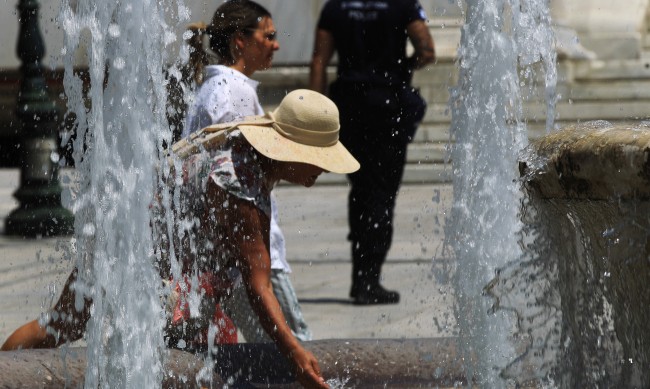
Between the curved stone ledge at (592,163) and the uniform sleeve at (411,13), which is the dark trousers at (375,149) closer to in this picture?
the uniform sleeve at (411,13)

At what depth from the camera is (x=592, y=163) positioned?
2711 millimetres

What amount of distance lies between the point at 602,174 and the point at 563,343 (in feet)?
1.84

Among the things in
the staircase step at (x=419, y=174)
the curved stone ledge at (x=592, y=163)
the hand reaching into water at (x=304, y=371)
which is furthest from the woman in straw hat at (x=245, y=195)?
the staircase step at (x=419, y=174)

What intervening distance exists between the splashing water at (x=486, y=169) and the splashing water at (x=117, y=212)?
1.02 meters

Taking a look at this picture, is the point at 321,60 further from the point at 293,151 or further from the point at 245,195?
the point at 245,195

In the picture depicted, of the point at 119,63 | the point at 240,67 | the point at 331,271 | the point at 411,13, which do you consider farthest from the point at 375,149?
the point at 119,63

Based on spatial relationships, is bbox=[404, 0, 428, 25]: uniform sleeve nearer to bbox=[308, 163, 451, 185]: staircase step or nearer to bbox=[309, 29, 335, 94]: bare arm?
bbox=[309, 29, 335, 94]: bare arm

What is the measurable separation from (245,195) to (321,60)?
3013 mm

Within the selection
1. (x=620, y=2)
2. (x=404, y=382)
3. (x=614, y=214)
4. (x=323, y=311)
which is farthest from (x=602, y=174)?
(x=620, y=2)

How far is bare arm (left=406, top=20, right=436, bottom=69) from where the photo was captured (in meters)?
6.91

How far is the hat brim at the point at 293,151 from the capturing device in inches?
160

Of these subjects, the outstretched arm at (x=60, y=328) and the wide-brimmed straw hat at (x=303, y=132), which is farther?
the wide-brimmed straw hat at (x=303, y=132)

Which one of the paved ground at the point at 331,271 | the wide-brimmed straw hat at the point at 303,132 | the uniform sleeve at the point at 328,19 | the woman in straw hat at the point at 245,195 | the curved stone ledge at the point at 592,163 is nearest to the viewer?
the curved stone ledge at the point at 592,163

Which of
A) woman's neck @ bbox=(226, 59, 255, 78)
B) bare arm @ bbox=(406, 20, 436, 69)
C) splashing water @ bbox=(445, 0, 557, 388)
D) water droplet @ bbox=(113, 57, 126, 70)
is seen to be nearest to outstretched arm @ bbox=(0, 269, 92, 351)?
water droplet @ bbox=(113, 57, 126, 70)
